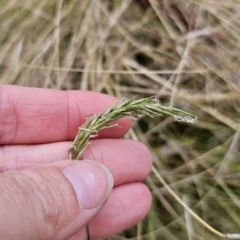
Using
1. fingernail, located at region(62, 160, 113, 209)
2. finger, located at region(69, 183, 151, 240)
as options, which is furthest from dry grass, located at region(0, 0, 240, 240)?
fingernail, located at region(62, 160, 113, 209)

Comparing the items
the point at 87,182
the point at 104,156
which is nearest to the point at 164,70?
the point at 104,156

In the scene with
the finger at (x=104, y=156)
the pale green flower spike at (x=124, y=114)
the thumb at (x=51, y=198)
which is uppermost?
the pale green flower spike at (x=124, y=114)

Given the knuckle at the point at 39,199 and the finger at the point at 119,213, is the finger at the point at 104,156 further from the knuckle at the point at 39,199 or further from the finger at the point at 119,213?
the knuckle at the point at 39,199

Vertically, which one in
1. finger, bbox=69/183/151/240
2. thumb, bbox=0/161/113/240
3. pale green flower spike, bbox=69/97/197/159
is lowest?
finger, bbox=69/183/151/240

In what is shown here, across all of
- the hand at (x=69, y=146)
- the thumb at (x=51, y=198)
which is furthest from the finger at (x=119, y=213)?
the thumb at (x=51, y=198)

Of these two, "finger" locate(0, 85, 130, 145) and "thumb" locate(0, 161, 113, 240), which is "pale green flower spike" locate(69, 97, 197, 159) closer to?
"thumb" locate(0, 161, 113, 240)

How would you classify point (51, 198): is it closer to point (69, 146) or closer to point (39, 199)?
point (39, 199)

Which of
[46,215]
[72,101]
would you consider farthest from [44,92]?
[46,215]

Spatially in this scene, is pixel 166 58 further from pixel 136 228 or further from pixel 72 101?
pixel 136 228
